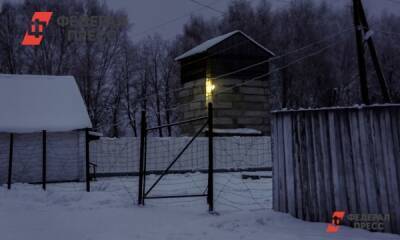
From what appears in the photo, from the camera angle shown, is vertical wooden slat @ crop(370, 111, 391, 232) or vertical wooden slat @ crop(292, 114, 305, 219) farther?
vertical wooden slat @ crop(292, 114, 305, 219)

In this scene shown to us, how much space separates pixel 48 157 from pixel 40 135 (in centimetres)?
122

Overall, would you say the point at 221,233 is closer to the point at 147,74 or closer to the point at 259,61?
the point at 259,61

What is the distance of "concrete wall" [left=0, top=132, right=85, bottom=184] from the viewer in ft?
61.3

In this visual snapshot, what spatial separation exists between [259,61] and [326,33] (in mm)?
14921

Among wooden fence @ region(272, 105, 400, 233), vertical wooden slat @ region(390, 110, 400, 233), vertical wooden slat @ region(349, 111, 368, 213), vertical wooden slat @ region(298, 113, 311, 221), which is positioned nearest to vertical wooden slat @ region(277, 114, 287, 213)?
wooden fence @ region(272, 105, 400, 233)

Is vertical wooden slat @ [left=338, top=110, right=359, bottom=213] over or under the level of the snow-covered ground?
over

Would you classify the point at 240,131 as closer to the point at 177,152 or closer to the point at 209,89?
the point at 209,89

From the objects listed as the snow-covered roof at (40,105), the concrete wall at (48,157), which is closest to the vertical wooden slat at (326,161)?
the snow-covered roof at (40,105)

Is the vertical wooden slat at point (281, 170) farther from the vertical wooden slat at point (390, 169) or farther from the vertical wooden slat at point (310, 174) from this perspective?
the vertical wooden slat at point (390, 169)

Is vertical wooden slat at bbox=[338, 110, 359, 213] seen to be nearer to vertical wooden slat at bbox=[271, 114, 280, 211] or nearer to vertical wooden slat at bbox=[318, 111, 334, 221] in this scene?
vertical wooden slat at bbox=[318, 111, 334, 221]

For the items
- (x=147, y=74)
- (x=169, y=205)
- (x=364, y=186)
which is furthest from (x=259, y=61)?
(x=364, y=186)

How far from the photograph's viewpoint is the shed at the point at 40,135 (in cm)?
1869

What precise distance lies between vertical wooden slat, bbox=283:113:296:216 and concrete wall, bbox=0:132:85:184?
1452cm

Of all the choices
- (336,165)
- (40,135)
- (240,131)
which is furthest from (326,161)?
(240,131)
